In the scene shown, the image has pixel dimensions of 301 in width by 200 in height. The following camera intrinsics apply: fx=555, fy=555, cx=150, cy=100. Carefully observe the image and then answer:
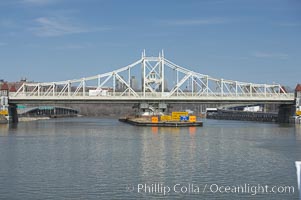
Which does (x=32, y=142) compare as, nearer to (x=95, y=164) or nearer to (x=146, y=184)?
(x=95, y=164)

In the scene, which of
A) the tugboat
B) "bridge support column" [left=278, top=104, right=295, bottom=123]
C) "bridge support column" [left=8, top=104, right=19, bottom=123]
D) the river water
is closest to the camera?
the river water

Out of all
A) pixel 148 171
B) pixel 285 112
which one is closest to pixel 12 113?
pixel 285 112

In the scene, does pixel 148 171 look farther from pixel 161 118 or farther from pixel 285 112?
pixel 285 112

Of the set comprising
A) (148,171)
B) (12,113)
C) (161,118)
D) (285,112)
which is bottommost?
(148,171)

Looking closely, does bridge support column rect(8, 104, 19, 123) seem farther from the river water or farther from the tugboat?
the river water

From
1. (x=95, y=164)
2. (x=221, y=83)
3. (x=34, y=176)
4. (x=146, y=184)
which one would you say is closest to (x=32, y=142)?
(x=95, y=164)

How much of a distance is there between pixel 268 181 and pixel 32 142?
29197 mm

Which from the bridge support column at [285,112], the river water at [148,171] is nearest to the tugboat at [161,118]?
the bridge support column at [285,112]

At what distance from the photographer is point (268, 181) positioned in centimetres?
2895

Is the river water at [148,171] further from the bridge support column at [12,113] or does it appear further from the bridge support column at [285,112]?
the bridge support column at [285,112]

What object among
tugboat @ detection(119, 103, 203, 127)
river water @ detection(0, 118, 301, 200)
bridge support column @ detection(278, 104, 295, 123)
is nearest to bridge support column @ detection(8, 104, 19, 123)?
tugboat @ detection(119, 103, 203, 127)

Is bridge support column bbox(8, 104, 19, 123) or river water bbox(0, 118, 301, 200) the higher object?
bridge support column bbox(8, 104, 19, 123)

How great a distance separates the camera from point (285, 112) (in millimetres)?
108500

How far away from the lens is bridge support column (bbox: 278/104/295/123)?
334ft
